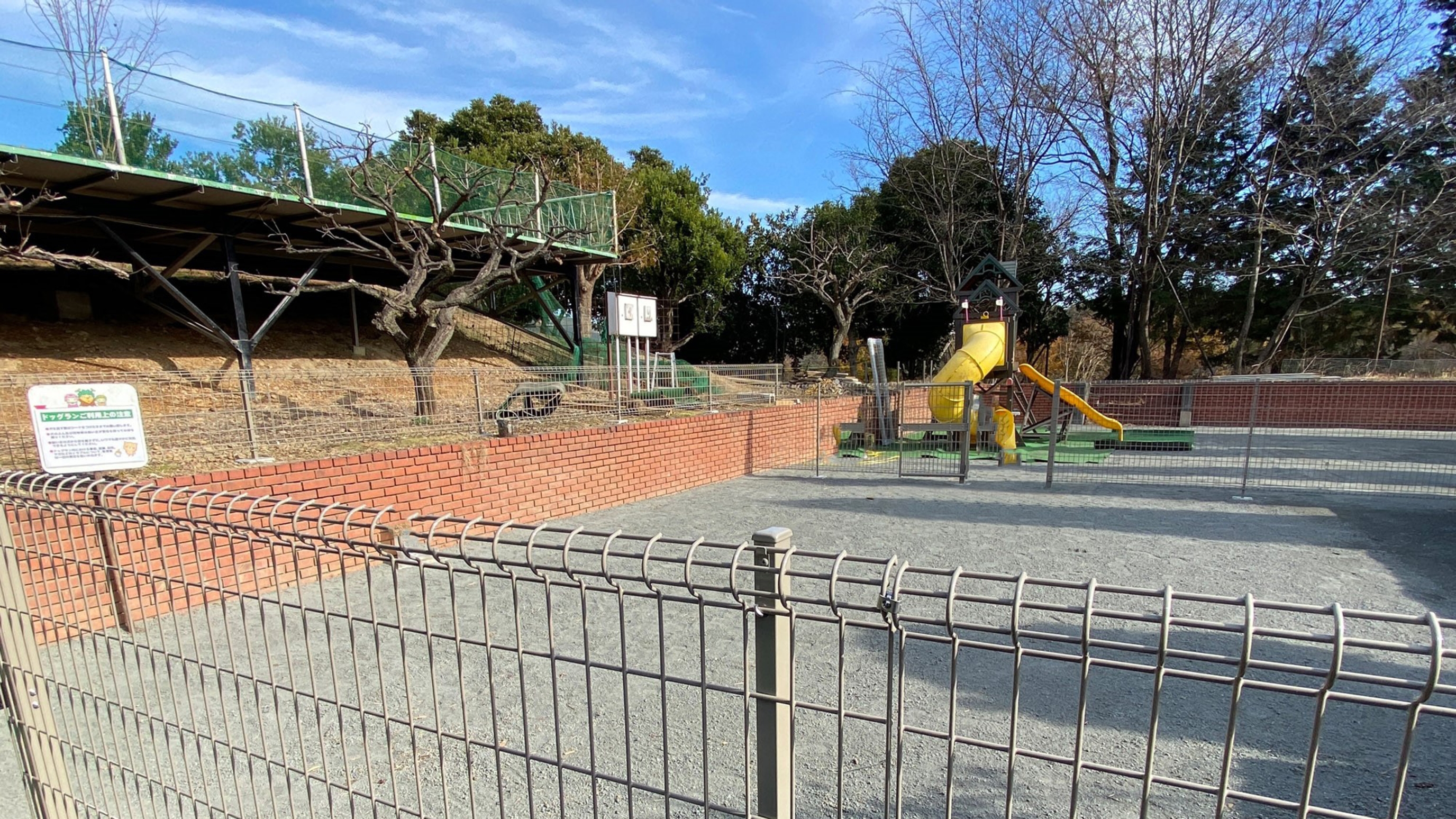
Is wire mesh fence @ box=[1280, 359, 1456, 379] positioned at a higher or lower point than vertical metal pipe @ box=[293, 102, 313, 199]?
lower

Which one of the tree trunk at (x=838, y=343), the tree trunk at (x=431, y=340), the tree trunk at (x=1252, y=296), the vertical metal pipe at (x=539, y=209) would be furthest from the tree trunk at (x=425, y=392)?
the tree trunk at (x=1252, y=296)

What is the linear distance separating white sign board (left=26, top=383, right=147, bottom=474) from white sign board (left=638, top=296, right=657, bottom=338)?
8.67 meters

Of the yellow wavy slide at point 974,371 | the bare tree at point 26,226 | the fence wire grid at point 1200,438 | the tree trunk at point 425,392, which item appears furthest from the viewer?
the yellow wavy slide at point 974,371

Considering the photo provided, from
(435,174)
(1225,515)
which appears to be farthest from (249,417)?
(1225,515)

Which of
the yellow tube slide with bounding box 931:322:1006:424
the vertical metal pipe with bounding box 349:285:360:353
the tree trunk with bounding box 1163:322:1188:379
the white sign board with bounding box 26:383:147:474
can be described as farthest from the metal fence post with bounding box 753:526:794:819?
the tree trunk with bounding box 1163:322:1188:379

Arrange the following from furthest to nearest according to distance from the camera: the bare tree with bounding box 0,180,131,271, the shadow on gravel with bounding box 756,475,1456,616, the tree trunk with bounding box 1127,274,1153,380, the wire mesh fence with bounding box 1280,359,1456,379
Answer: the tree trunk with bounding box 1127,274,1153,380 → the wire mesh fence with bounding box 1280,359,1456,379 → the bare tree with bounding box 0,180,131,271 → the shadow on gravel with bounding box 756,475,1456,616

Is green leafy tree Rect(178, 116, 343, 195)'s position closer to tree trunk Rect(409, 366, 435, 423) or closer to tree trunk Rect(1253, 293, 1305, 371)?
tree trunk Rect(409, 366, 435, 423)

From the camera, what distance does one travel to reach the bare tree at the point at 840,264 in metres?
22.2

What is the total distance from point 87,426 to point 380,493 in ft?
7.55

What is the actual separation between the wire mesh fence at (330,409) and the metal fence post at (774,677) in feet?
17.5

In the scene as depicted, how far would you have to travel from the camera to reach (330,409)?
6.08 meters

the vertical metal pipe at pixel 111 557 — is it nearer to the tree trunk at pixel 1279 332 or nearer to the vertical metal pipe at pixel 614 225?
the vertical metal pipe at pixel 614 225

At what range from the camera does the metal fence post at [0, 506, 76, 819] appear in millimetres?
2102

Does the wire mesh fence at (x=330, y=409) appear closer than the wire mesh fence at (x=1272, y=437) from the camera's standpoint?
Yes
